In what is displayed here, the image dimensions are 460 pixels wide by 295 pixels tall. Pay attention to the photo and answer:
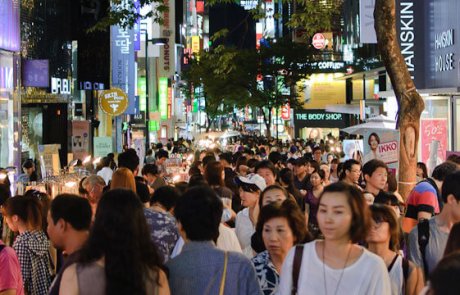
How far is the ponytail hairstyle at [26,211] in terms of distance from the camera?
6.96 m

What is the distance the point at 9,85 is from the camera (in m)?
21.6

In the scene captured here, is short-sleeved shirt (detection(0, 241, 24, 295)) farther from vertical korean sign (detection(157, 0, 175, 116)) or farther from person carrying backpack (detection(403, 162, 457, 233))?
vertical korean sign (detection(157, 0, 175, 116))

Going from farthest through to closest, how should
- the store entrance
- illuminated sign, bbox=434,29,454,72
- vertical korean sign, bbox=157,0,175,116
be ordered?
vertical korean sign, bbox=157,0,175,116 < the store entrance < illuminated sign, bbox=434,29,454,72

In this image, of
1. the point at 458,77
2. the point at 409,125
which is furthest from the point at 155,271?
the point at 458,77

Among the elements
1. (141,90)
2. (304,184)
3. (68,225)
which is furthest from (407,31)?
(141,90)

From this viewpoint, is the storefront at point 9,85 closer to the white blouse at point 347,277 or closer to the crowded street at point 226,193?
the crowded street at point 226,193

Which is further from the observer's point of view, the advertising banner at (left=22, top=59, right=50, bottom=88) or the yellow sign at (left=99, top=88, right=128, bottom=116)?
the yellow sign at (left=99, top=88, right=128, bottom=116)

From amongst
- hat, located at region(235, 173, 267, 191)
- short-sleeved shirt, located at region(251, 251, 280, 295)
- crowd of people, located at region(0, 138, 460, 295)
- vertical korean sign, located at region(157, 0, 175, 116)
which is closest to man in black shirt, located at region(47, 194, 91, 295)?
crowd of people, located at region(0, 138, 460, 295)

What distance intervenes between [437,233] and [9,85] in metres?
17.2

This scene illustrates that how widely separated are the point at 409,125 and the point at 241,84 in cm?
A: 4401

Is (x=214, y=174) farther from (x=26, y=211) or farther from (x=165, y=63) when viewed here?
(x=165, y=63)

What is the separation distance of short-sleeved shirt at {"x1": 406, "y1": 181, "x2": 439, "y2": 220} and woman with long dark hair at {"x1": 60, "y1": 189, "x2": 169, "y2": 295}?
4515 mm

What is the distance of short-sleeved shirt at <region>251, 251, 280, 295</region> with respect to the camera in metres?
5.38

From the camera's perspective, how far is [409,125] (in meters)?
12.1
